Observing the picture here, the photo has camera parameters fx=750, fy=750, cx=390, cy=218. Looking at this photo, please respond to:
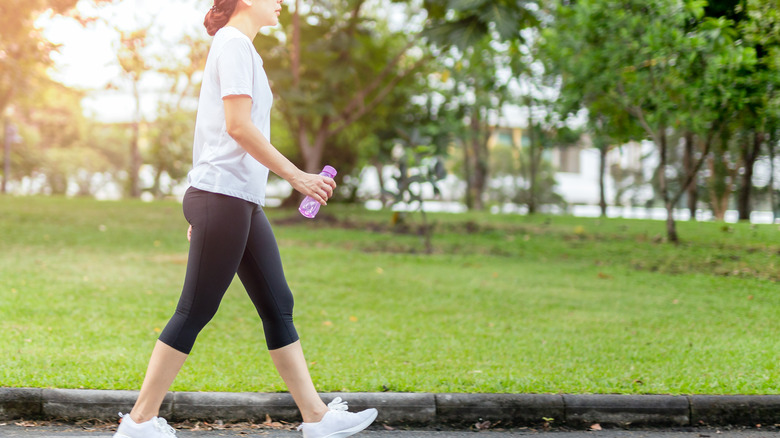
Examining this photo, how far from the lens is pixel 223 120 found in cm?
307

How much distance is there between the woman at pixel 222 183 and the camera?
2.98 metres

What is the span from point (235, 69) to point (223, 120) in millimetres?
227

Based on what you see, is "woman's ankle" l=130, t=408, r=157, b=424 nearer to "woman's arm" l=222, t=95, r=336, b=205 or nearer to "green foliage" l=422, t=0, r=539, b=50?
"woman's arm" l=222, t=95, r=336, b=205

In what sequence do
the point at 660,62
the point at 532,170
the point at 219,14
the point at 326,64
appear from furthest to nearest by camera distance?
the point at 532,170 → the point at 326,64 → the point at 660,62 → the point at 219,14

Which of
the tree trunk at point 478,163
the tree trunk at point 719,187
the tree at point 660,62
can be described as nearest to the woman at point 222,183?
the tree at point 660,62

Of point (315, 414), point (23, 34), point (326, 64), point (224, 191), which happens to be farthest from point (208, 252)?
point (326, 64)

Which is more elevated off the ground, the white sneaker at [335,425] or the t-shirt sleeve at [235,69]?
the t-shirt sleeve at [235,69]

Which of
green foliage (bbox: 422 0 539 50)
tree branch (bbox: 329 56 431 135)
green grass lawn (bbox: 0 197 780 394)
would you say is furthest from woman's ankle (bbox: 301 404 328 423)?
tree branch (bbox: 329 56 431 135)

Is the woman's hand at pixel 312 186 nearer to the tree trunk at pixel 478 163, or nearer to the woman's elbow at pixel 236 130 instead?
the woman's elbow at pixel 236 130

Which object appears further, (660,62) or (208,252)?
(660,62)

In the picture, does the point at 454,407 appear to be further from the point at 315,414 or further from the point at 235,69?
the point at 235,69

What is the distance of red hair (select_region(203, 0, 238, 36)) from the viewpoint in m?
3.21

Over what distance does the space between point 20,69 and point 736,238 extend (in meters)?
13.4

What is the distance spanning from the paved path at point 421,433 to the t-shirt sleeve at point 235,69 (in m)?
1.81
